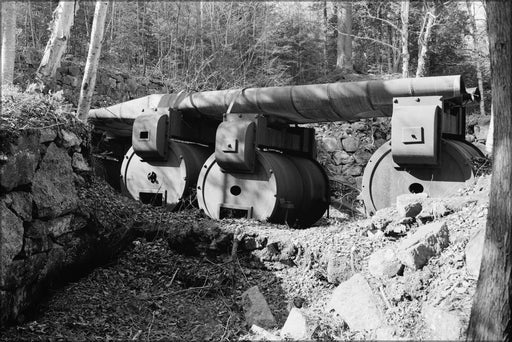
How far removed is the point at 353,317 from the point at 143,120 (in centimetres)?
526

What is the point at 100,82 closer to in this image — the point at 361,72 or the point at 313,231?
the point at 313,231

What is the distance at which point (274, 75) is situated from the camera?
62.7ft

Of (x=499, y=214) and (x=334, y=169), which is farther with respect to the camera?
(x=334, y=169)

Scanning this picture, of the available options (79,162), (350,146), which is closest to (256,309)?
(79,162)

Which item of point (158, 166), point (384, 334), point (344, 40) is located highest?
point (344, 40)

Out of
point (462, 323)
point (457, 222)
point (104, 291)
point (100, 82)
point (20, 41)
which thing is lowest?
point (104, 291)

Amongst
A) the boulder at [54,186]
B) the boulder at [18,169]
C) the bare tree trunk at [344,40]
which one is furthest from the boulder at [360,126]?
the boulder at [18,169]

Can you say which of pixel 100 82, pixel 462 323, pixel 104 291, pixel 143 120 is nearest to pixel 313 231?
pixel 104 291

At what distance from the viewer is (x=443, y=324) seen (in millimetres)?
3916

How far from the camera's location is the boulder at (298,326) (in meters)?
4.59

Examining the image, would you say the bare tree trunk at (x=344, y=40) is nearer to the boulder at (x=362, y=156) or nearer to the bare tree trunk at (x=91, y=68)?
the boulder at (x=362, y=156)

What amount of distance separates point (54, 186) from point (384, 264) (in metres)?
3.36

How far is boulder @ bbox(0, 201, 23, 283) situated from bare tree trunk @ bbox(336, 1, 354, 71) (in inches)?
760

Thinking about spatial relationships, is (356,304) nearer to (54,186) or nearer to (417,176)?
(417,176)
